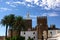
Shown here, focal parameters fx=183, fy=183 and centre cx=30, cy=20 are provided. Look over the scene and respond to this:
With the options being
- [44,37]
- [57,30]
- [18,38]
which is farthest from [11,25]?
[57,30]

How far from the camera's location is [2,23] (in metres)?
40.6

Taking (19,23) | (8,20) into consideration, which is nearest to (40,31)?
(19,23)

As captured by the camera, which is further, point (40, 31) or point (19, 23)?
point (40, 31)

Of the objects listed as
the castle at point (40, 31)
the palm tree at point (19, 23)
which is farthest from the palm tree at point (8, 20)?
the castle at point (40, 31)

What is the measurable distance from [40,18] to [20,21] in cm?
1345

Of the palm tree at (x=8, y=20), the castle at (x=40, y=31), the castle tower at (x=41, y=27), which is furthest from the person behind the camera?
the castle tower at (x=41, y=27)

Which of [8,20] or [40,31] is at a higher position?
[8,20]

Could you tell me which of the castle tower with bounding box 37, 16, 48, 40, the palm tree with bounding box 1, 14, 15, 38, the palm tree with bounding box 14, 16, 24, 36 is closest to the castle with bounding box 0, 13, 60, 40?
the castle tower with bounding box 37, 16, 48, 40

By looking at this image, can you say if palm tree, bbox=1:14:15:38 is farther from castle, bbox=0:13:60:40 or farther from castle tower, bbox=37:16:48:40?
castle tower, bbox=37:16:48:40

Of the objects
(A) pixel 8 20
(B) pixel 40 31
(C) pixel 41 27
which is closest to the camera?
(A) pixel 8 20

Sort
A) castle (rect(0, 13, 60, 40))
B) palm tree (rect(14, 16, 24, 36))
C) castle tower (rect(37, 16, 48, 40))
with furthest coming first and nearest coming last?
castle tower (rect(37, 16, 48, 40)) → castle (rect(0, 13, 60, 40)) → palm tree (rect(14, 16, 24, 36))

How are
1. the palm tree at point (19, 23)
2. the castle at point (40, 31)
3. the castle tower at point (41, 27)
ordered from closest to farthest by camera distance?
the palm tree at point (19, 23) < the castle at point (40, 31) < the castle tower at point (41, 27)

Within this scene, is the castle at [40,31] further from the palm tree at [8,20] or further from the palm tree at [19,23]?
the palm tree at [19,23]

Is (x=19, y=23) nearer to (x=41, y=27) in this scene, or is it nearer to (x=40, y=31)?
(x=40, y=31)
